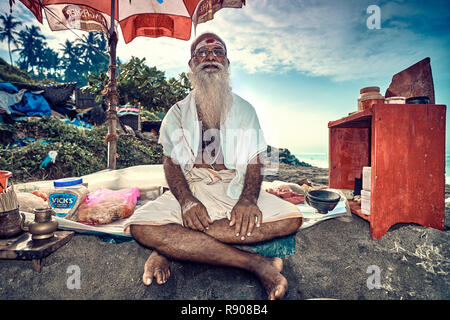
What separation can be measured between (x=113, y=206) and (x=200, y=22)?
3214 millimetres

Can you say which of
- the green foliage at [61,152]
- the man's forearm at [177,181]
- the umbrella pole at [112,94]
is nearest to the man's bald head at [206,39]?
the man's forearm at [177,181]

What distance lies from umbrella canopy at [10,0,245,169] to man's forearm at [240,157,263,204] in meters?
3.34

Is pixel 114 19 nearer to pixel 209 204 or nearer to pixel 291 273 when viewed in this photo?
pixel 209 204

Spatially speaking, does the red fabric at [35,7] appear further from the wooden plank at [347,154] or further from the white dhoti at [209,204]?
the wooden plank at [347,154]

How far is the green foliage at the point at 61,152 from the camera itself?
18.0ft

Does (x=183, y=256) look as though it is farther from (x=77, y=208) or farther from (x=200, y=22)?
(x=200, y=22)

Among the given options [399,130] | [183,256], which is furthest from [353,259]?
[183,256]

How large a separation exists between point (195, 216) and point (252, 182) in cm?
61

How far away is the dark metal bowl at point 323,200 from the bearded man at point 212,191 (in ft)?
2.19

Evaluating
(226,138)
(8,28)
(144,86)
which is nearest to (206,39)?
(226,138)

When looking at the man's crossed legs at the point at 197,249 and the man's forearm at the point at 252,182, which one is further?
the man's forearm at the point at 252,182

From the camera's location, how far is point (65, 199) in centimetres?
250

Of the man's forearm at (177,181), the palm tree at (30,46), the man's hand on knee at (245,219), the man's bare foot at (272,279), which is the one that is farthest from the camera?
the palm tree at (30,46)
